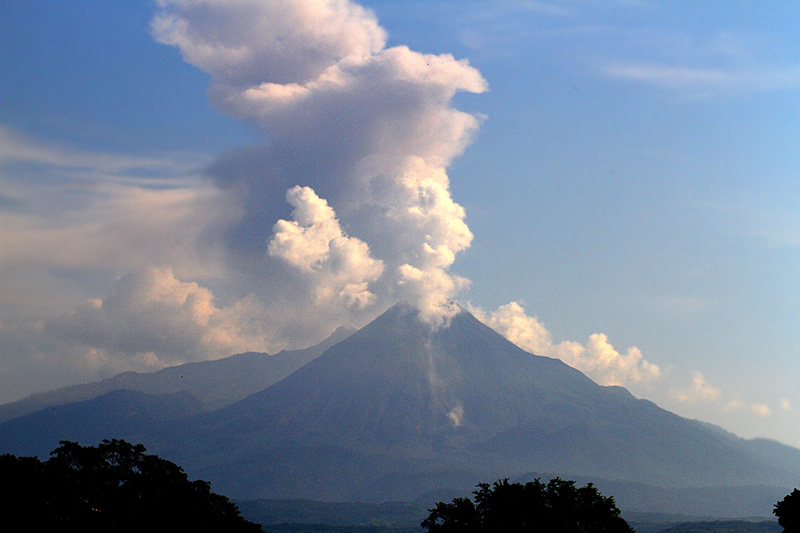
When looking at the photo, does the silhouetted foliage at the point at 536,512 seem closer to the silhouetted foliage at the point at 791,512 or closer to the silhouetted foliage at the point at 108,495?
the silhouetted foliage at the point at 791,512

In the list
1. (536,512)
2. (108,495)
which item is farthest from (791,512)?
(108,495)

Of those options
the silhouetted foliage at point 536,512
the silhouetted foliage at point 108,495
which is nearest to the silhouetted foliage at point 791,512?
the silhouetted foliage at point 536,512

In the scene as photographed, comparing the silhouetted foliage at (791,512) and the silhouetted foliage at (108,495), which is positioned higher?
the silhouetted foliage at (108,495)

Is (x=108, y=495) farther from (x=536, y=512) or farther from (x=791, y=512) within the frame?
(x=791, y=512)

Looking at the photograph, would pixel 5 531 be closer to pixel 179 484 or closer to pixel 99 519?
pixel 99 519

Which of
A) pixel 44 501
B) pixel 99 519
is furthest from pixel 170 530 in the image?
pixel 44 501

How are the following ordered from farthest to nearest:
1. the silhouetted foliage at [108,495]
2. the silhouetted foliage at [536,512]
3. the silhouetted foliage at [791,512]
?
the silhouetted foliage at [536,512]
the silhouetted foliage at [791,512]
the silhouetted foliage at [108,495]
